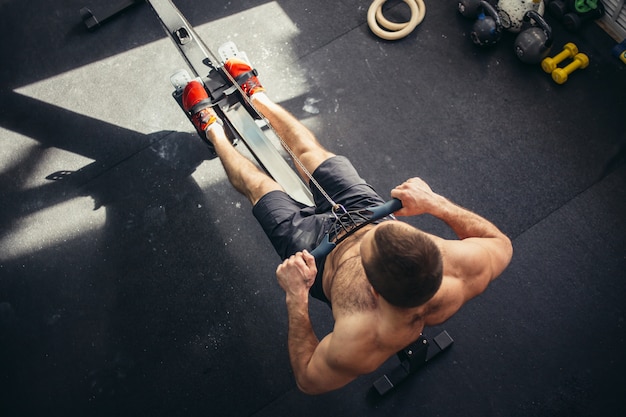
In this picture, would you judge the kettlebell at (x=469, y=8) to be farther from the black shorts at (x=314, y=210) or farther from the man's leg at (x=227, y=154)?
the man's leg at (x=227, y=154)

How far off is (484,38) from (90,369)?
2618 millimetres

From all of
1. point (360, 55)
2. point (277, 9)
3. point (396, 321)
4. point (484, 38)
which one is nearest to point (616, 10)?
point (484, 38)

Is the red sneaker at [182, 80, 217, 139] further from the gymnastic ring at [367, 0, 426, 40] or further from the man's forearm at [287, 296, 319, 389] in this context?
the gymnastic ring at [367, 0, 426, 40]

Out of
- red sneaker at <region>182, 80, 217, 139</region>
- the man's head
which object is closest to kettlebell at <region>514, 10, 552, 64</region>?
red sneaker at <region>182, 80, 217, 139</region>

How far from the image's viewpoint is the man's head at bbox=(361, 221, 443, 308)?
4.45 ft

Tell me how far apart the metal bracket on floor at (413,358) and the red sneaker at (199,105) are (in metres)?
1.33

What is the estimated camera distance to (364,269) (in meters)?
1.47

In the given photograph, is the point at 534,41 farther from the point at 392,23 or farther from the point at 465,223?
the point at 465,223

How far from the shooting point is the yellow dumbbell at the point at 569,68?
9.21ft

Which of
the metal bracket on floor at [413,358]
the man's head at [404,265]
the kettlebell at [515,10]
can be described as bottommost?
the metal bracket on floor at [413,358]

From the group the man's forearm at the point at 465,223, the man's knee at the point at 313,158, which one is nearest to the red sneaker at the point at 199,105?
the man's knee at the point at 313,158

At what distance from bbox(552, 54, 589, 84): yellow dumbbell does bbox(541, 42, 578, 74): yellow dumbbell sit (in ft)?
0.10

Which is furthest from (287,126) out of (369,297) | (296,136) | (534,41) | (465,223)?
(534,41)

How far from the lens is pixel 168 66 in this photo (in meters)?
3.10
